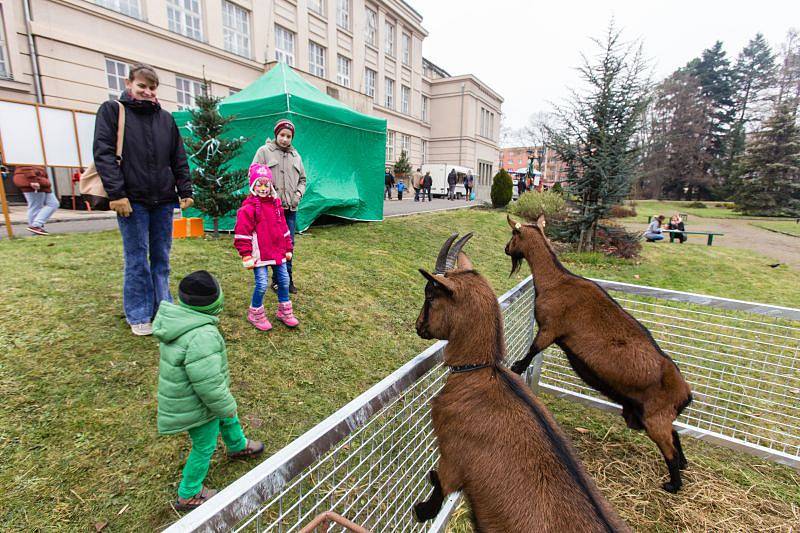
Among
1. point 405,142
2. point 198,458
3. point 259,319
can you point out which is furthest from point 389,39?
point 198,458

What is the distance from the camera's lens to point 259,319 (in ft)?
14.3

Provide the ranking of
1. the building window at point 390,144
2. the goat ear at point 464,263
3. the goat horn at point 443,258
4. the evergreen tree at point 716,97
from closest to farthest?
the goat horn at point 443,258
the goat ear at point 464,263
the building window at point 390,144
the evergreen tree at point 716,97

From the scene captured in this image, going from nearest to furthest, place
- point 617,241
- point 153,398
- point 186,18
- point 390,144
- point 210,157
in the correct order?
point 153,398, point 210,157, point 617,241, point 186,18, point 390,144

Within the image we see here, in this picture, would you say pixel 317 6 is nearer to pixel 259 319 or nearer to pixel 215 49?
pixel 215 49


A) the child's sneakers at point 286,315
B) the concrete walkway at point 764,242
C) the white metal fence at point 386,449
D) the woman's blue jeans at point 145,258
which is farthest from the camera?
the concrete walkway at point 764,242

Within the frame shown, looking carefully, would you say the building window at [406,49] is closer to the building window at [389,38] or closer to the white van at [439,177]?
the building window at [389,38]

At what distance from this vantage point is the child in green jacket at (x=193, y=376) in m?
2.22

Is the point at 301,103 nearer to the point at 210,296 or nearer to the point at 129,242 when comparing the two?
the point at 129,242

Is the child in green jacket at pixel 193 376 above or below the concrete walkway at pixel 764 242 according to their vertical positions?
above

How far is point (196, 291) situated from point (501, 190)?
1907 cm

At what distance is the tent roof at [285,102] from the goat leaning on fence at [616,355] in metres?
7.18

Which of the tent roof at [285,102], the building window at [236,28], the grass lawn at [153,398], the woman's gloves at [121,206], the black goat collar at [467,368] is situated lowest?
the grass lawn at [153,398]

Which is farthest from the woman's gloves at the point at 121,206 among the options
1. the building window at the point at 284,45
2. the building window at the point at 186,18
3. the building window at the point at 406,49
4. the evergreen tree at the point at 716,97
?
the evergreen tree at the point at 716,97

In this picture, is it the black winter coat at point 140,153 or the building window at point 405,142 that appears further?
the building window at point 405,142
